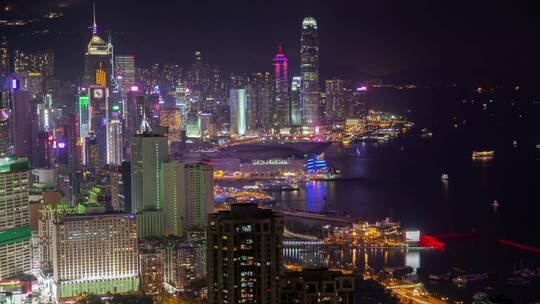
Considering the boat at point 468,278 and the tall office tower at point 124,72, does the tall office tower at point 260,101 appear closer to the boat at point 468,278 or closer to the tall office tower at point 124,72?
the tall office tower at point 124,72

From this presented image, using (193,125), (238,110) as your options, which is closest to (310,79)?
(238,110)

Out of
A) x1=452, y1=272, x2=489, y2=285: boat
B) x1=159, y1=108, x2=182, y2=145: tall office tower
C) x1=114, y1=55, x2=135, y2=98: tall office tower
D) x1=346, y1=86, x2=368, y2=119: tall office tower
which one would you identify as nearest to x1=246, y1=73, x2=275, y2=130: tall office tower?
x1=346, y1=86, x2=368, y2=119: tall office tower

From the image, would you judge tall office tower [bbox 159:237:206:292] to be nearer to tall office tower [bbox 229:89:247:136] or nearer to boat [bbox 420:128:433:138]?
tall office tower [bbox 229:89:247:136]

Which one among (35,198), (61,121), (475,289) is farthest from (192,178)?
(61,121)

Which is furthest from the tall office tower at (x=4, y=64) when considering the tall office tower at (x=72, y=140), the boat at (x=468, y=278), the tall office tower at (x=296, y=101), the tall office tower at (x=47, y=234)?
the tall office tower at (x=296, y=101)

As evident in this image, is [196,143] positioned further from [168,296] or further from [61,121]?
[168,296]
